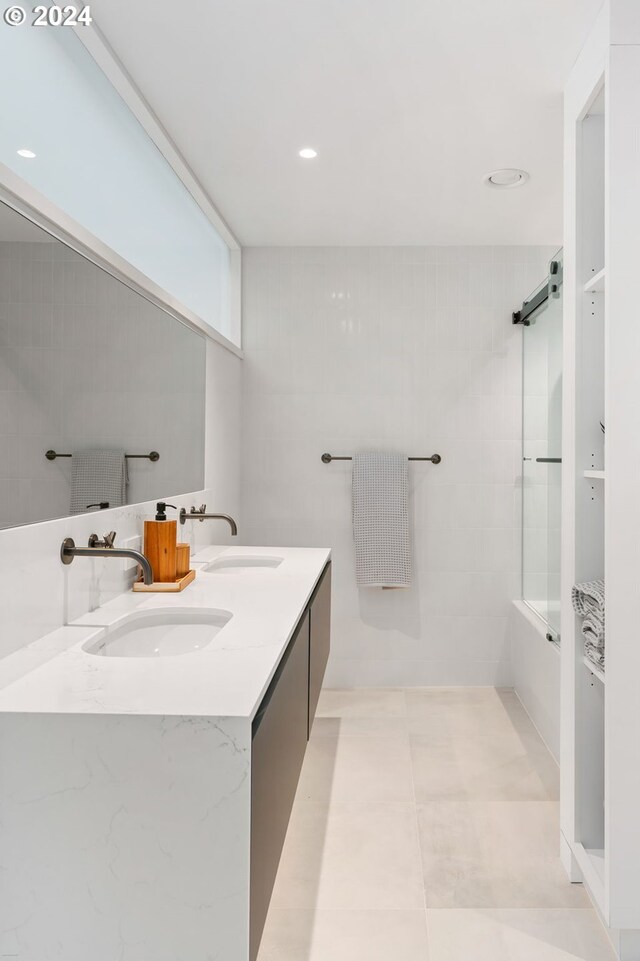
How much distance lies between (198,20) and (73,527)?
133cm

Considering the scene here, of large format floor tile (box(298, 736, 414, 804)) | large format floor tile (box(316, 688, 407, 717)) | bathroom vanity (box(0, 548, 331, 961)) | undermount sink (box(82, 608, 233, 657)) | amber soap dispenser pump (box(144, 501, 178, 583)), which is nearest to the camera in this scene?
bathroom vanity (box(0, 548, 331, 961))

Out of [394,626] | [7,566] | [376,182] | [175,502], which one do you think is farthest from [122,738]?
[394,626]

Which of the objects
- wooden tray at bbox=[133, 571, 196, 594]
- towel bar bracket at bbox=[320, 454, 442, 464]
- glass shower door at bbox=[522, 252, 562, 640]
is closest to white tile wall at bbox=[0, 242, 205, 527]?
→ wooden tray at bbox=[133, 571, 196, 594]

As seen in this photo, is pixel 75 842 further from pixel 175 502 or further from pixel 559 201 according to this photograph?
pixel 559 201

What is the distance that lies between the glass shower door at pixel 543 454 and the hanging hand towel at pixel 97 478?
172 cm

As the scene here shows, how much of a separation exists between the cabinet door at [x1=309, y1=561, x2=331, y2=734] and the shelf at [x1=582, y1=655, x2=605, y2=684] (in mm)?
772

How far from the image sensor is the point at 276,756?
1259 mm

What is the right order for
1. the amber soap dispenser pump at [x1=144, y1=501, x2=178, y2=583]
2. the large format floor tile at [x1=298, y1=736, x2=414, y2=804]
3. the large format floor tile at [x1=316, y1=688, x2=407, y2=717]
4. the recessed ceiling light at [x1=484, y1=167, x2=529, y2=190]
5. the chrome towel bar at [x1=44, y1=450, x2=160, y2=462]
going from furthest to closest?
1. the large format floor tile at [x1=316, y1=688, x2=407, y2=717]
2. the recessed ceiling light at [x1=484, y1=167, x2=529, y2=190]
3. the large format floor tile at [x1=298, y1=736, x2=414, y2=804]
4. the amber soap dispenser pump at [x1=144, y1=501, x2=178, y2=583]
5. the chrome towel bar at [x1=44, y1=450, x2=160, y2=462]

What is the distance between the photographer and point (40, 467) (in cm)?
144

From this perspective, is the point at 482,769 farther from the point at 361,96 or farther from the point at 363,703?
the point at 361,96

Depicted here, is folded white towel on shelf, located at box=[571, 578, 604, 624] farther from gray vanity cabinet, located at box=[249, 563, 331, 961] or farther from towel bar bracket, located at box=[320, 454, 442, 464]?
towel bar bracket, located at box=[320, 454, 442, 464]

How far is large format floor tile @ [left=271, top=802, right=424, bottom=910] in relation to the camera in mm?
1820

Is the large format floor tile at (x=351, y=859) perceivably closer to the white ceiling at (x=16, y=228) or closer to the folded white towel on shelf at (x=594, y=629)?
the folded white towel on shelf at (x=594, y=629)

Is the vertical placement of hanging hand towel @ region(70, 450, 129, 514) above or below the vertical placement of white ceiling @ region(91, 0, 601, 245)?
below
